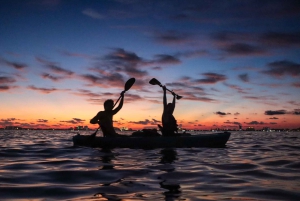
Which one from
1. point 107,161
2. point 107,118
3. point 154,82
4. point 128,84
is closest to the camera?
point 107,161

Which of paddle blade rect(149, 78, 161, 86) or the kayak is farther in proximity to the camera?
paddle blade rect(149, 78, 161, 86)

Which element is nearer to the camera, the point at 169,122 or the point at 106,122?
the point at 106,122

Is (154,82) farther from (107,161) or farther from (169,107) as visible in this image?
(107,161)

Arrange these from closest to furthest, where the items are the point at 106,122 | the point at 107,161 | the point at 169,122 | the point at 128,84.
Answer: the point at 107,161
the point at 106,122
the point at 169,122
the point at 128,84

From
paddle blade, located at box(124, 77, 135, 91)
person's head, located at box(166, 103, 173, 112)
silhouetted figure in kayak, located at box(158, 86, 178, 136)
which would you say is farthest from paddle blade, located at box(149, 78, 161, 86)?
person's head, located at box(166, 103, 173, 112)

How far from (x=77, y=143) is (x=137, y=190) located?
34.1ft

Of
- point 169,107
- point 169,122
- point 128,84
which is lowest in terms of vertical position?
point 169,122

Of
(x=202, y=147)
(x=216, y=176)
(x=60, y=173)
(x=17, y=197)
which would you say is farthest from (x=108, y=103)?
(x=17, y=197)

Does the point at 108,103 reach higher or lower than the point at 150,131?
higher

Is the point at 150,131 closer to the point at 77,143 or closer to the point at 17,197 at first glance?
the point at 77,143

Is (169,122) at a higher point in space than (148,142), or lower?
higher

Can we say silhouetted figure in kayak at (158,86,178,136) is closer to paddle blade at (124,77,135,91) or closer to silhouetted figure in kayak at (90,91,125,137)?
silhouetted figure in kayak at (90,91,125,137)

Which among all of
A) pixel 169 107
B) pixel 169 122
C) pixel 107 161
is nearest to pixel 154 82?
pixel 169 107

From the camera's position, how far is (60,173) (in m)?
5.57
